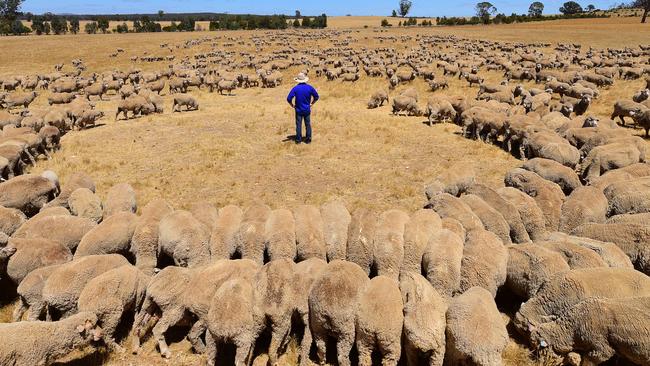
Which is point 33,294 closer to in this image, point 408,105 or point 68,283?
point 68,283

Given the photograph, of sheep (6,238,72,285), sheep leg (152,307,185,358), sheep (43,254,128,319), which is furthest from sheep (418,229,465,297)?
sheep (6,238,72,285)

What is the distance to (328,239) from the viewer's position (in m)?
8.18

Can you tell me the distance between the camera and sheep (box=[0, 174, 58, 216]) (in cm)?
1012

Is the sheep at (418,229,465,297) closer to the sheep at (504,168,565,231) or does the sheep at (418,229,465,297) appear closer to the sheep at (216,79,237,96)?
the sheep at (504,168,565,231)

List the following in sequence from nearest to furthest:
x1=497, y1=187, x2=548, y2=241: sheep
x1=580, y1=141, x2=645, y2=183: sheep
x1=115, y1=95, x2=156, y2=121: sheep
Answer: x1=497, y1=187, x2=548, y2=241: sheep < x1=580, y1=141, x2=645, y2=183: sheep < x1=115, y1=95, x2=156, y2=121: sheep

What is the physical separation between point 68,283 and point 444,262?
6104 mm

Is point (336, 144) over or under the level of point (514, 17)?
under

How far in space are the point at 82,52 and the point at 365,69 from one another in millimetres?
42939

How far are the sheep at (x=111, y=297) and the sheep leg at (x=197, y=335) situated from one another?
1084mm

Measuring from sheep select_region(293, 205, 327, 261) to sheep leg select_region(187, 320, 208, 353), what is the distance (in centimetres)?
220

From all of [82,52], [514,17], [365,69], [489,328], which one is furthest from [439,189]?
[514,17]

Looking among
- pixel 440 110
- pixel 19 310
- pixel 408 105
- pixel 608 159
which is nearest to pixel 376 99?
pixel 408 105

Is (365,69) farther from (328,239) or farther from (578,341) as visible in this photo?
→ (578,341)

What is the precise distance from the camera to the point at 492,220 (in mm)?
8633
